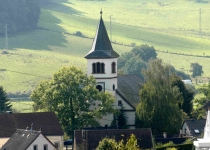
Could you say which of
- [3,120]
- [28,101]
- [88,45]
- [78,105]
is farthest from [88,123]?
[88,45]

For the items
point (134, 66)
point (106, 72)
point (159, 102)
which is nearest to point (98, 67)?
point (106, 72)

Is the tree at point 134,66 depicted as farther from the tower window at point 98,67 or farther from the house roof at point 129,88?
the tower window at point 98,67

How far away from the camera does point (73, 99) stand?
285 ft

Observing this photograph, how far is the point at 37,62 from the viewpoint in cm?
16862

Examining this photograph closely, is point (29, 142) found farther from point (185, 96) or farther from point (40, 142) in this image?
point (185, 96)

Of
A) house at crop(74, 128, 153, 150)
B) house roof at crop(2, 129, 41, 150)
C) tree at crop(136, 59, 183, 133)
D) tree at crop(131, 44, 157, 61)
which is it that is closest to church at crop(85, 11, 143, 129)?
tree at crop(136, 59, 183, 133)

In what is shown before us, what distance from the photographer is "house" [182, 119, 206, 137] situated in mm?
83500

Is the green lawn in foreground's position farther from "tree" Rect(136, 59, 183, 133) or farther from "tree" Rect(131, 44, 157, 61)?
"tree" Rect(131, 44, 157, 61)

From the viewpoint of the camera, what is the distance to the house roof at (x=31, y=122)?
8231 centimetres

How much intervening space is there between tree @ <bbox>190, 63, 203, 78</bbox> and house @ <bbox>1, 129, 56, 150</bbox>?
95685 mm

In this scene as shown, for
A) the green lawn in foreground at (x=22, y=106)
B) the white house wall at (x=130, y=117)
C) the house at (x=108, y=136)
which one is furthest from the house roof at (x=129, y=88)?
Answer: the house at (x=108, y=136)

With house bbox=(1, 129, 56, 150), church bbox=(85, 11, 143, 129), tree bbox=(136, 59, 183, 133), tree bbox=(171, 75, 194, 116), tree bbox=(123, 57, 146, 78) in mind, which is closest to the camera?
house bbox=(1, 129, 56, 150)

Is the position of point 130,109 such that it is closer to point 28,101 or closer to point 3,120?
point 3,120

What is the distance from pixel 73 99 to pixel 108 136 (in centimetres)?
1407
